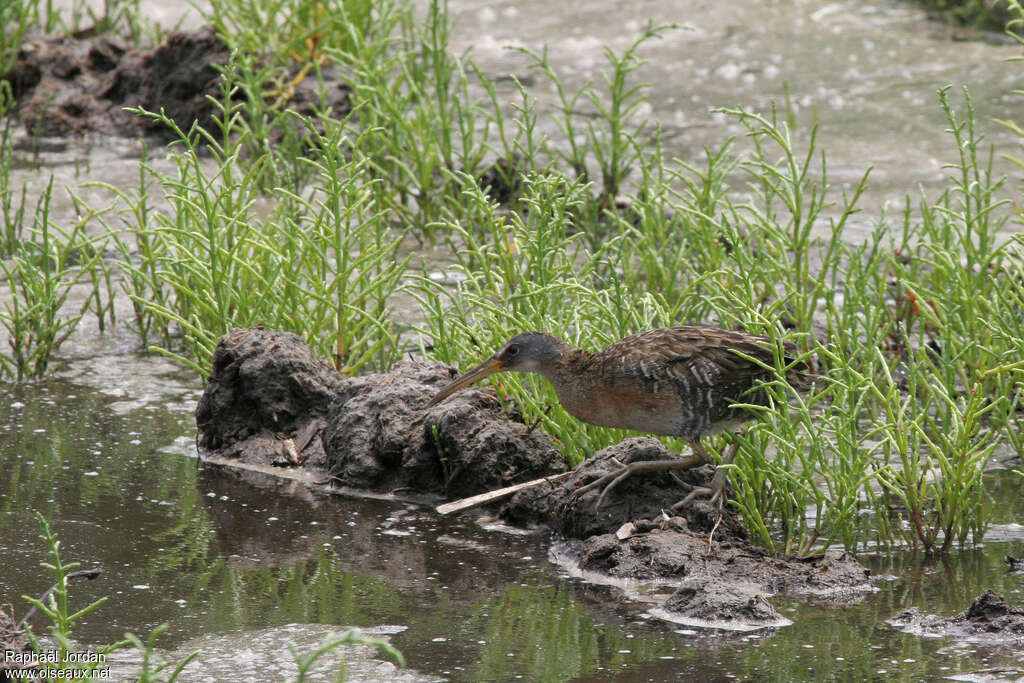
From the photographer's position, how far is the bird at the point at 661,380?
16.5 ft

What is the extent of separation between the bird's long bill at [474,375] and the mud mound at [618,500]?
451 mm

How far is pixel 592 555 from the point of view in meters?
4.82

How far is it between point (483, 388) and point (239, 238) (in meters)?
1.23

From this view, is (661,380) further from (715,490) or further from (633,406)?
(715,490)

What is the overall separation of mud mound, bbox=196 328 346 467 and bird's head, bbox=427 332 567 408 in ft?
3.08

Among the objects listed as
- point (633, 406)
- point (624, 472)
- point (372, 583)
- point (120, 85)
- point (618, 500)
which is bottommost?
point (372, 583)

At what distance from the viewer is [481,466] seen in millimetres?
5484

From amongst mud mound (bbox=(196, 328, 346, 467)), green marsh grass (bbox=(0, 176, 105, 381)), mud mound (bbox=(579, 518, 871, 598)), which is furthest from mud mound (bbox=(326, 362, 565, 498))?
green marsh grass (bbox=(0, 176, 105, 381))

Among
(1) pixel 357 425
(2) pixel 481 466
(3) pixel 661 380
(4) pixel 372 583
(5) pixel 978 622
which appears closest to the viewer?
(5) pixel 978 622

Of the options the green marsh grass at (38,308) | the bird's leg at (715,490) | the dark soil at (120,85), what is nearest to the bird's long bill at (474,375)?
the bird's leg at (715,490)

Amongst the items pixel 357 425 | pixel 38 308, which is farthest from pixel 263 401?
pixel 38 308

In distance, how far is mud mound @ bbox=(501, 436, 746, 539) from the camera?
16.6 feet

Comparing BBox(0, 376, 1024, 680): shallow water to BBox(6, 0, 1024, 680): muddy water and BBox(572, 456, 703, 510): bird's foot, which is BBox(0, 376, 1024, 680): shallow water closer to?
BBox(6, 0, 1024, 680): muddy water

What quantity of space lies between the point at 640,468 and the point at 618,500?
14 cm
